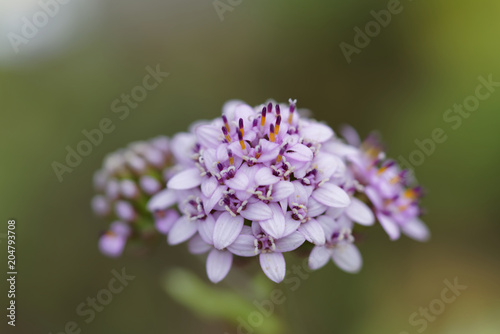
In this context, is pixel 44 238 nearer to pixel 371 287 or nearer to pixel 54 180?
pixel 54 180

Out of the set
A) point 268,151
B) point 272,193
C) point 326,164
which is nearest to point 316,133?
point 326,164

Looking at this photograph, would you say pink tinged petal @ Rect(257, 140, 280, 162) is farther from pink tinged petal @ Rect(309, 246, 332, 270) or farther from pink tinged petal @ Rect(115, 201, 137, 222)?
pink tinged petal @ Rect(115, 201, 137, 222)

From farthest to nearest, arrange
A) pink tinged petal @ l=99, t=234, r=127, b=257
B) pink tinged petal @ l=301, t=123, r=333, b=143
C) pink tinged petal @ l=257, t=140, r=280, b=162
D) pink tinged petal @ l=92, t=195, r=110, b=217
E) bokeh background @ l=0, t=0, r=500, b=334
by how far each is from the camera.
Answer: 1. bokeh background @ l=0, t=0, r=500, b=334
2. pink tinged petal @ l=92, t=195, r=110, b=217
3. pink tinged petal @ l=99, t=234, r=127, b=257
4. pink tinged petal @ l=301, t=123, r=333, b=143
5. pink tinged petal @ l=257, t=140, r=280, b=162

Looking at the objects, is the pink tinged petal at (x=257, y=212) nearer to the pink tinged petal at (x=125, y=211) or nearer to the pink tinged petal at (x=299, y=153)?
the pink tinged petal at (x=299, y=153)

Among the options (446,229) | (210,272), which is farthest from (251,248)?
(446,229)

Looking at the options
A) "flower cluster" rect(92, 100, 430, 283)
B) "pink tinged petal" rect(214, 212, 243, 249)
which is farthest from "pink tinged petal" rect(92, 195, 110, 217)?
"pink tinged petal" rect(214, 212, 243, 249)

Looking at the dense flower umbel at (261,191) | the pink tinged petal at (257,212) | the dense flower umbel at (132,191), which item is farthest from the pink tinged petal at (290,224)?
the dense flower umbel at (132,191)
